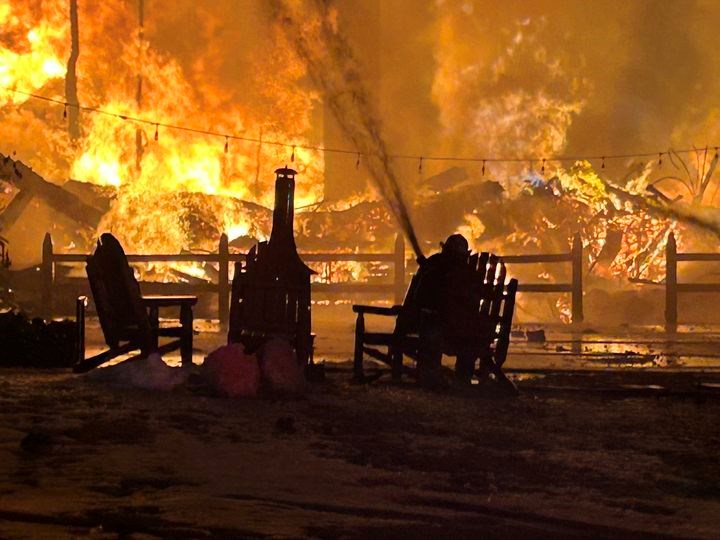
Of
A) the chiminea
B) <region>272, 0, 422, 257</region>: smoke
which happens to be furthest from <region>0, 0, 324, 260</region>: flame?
the chiminea

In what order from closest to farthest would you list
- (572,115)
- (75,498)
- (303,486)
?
(75,498), (303,486), (572,115)

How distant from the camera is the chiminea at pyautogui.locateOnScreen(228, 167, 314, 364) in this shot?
9.09m

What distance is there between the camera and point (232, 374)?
305 inches

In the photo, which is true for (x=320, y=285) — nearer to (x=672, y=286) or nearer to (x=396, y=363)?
(x=672, y=286)

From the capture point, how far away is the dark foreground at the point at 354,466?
411cm

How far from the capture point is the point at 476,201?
24.9 meters

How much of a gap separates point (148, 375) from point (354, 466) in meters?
3.30

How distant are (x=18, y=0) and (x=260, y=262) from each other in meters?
24.1

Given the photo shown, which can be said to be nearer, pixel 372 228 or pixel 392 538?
pixel 392 538

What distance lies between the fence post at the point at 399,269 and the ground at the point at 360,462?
11.1 meters

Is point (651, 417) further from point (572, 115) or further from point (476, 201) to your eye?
point (572, 115)

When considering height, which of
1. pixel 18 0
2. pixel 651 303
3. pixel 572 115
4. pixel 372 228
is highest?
pixel 18 0

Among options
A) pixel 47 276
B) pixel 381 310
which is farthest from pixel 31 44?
pixel 381 310

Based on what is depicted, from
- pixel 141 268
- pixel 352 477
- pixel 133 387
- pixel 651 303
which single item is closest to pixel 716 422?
pixel 352 477
